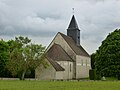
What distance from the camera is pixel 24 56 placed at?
5959cm

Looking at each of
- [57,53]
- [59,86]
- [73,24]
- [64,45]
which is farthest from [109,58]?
[59,86]

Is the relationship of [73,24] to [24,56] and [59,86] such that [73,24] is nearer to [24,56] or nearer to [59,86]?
[24,56]

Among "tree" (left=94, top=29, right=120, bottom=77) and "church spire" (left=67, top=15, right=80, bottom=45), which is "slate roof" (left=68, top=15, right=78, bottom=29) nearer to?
"church spire" (left=67, top=15, right=80, bottom=45)

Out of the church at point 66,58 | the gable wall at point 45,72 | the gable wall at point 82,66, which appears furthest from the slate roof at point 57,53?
the gable wall at point 82,66

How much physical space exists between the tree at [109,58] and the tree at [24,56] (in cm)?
1135

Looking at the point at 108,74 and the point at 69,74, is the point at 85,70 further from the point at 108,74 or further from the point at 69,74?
the point at 108,74

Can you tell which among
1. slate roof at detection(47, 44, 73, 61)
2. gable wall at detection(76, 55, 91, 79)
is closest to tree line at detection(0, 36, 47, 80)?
slate roof at detection(47, 44, 73, 61)

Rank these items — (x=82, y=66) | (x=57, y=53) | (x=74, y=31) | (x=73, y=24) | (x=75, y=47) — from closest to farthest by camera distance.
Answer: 1. (x=57, y=53)
2. (x=75, y=47)
3. (x=82, y=66)
4. (x=74, y=31)
5. (x=73, y=24)

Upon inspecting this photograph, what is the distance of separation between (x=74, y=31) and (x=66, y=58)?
14.6 metres

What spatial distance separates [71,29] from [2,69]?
2674 centimetres

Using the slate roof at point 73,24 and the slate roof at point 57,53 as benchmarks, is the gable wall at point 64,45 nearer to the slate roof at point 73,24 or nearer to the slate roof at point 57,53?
the slate roof at point 57,53

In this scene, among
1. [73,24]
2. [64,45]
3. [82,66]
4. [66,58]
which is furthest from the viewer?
[73,24]

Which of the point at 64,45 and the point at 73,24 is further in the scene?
the point at 73,24

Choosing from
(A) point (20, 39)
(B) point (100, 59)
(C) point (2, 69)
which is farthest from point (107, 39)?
(C) point (2, 69)
